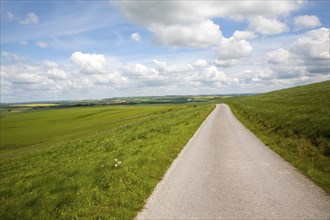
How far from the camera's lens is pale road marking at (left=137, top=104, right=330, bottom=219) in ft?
23.2

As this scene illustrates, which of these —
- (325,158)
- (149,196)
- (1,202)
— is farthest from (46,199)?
(325,158)

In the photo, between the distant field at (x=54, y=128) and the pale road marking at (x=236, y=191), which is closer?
the pale road marking at (x=236, y=191)

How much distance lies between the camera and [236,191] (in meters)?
8.61

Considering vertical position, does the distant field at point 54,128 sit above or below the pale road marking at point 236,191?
below

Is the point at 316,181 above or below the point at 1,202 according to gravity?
above

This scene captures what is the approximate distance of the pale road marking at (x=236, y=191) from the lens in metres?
7.09

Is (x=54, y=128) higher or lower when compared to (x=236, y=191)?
lower

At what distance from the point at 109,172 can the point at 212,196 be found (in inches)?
206

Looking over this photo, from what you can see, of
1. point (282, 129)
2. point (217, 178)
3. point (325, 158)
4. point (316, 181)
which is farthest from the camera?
point (282, 129)

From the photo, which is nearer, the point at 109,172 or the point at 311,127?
the point at 109,172

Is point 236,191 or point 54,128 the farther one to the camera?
point 54,128

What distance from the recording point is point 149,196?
8672 millimetres

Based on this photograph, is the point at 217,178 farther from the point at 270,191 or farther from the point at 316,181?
the point at 316,181

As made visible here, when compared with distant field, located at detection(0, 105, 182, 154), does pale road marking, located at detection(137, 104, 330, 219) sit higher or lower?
higher
